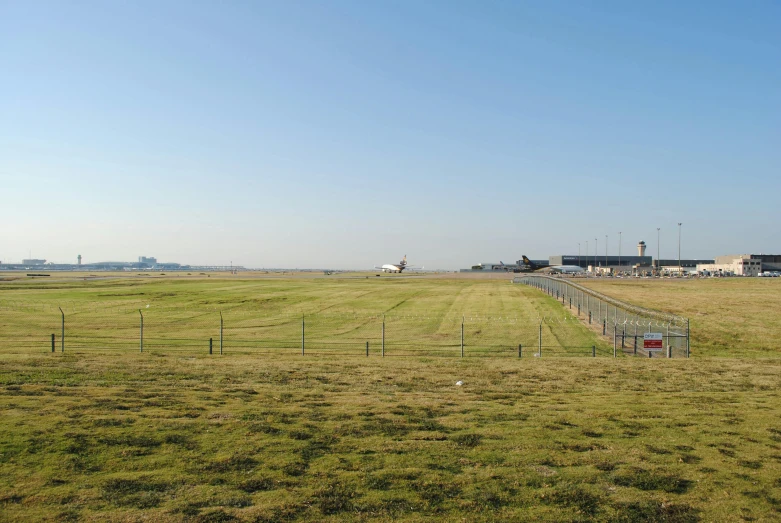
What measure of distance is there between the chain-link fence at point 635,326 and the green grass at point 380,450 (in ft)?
29.6

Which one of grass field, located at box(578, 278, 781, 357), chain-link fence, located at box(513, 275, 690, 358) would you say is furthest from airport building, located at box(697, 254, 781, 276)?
chain-link fence, located at box(513, 275, 690, 358)

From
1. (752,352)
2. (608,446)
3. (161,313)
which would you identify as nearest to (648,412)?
(608,446)

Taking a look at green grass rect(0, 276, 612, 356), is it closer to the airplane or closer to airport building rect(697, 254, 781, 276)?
the airplane

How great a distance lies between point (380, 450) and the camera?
1048 centimetres

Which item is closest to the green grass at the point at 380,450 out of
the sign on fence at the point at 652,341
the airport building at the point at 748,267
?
the sign on fence at the point at 652,341

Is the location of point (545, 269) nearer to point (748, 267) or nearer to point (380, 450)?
point (748, 267)

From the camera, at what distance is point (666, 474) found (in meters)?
9.30

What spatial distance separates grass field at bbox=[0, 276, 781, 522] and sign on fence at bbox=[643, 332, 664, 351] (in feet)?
19.0

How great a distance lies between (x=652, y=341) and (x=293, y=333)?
21043 mm

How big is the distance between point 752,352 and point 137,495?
31.9 meters

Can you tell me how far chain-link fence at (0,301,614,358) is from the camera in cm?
2758

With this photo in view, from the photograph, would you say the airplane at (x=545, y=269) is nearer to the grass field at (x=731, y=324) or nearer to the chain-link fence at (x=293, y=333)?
the grass field at (x=731, y=324)

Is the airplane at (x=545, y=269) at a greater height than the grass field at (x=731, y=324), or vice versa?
the airplane at (x=545, y=269)

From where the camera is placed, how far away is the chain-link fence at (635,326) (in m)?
27.4
